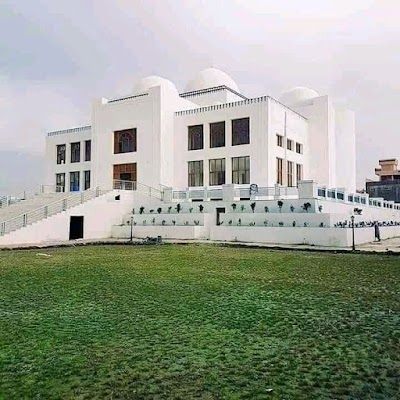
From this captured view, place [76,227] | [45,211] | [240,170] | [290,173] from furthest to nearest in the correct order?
[290,173], [240,170], [76,227], [45,211]

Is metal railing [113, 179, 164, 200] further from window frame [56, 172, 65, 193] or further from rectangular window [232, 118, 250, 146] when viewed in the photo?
window frame [56, 172, 65, 193]

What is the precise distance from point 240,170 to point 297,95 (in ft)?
39.8

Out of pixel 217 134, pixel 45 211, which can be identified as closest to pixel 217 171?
pixel 217 134

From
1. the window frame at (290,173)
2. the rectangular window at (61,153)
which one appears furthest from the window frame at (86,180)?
the window frame at (290,173)

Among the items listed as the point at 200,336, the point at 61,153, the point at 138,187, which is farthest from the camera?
the point at 61,153

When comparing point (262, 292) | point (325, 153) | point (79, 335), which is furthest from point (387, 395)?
point (325, 153)

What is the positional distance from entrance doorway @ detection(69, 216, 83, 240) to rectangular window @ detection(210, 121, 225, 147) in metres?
11.4

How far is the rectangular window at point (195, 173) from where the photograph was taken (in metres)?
30.4

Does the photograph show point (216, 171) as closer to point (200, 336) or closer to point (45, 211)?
point (45, 211)

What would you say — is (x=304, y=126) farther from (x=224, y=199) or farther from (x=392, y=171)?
(x=392, y=171)

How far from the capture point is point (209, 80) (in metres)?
35.7

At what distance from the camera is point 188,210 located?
23.1 m

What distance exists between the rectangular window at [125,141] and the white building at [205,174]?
77 mm

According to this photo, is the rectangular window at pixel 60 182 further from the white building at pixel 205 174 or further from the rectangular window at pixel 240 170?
the rectangular window at pixel 240 170
